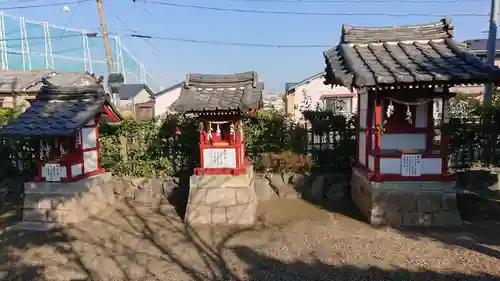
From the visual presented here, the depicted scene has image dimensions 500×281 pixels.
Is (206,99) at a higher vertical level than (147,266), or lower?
Answer: higher

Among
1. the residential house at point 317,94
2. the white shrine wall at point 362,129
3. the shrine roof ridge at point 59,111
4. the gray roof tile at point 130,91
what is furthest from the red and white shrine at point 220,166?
the gray roof tile at point 130,91

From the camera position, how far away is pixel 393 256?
6121 millimetres

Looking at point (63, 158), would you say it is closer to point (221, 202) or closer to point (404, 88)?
point (221, 202)

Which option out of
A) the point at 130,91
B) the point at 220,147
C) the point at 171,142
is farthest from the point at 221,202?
the point at 130,91

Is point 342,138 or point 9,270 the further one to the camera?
point 342,138

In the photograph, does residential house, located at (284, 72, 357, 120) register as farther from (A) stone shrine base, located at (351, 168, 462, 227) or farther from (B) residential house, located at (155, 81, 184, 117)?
(A) stone shrine base, located at (351, 168, 462, 227)

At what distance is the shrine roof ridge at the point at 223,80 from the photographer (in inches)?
346

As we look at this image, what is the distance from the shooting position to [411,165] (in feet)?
24.8

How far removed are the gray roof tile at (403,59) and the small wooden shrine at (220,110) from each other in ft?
7.37

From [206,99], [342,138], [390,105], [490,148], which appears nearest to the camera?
[390,105]

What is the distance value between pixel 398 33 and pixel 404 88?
2150 millimetres

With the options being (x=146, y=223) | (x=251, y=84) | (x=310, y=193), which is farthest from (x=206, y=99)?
(x=310, y=193)

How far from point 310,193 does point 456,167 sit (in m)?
4.27

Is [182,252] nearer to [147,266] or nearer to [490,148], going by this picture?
[147,266]
